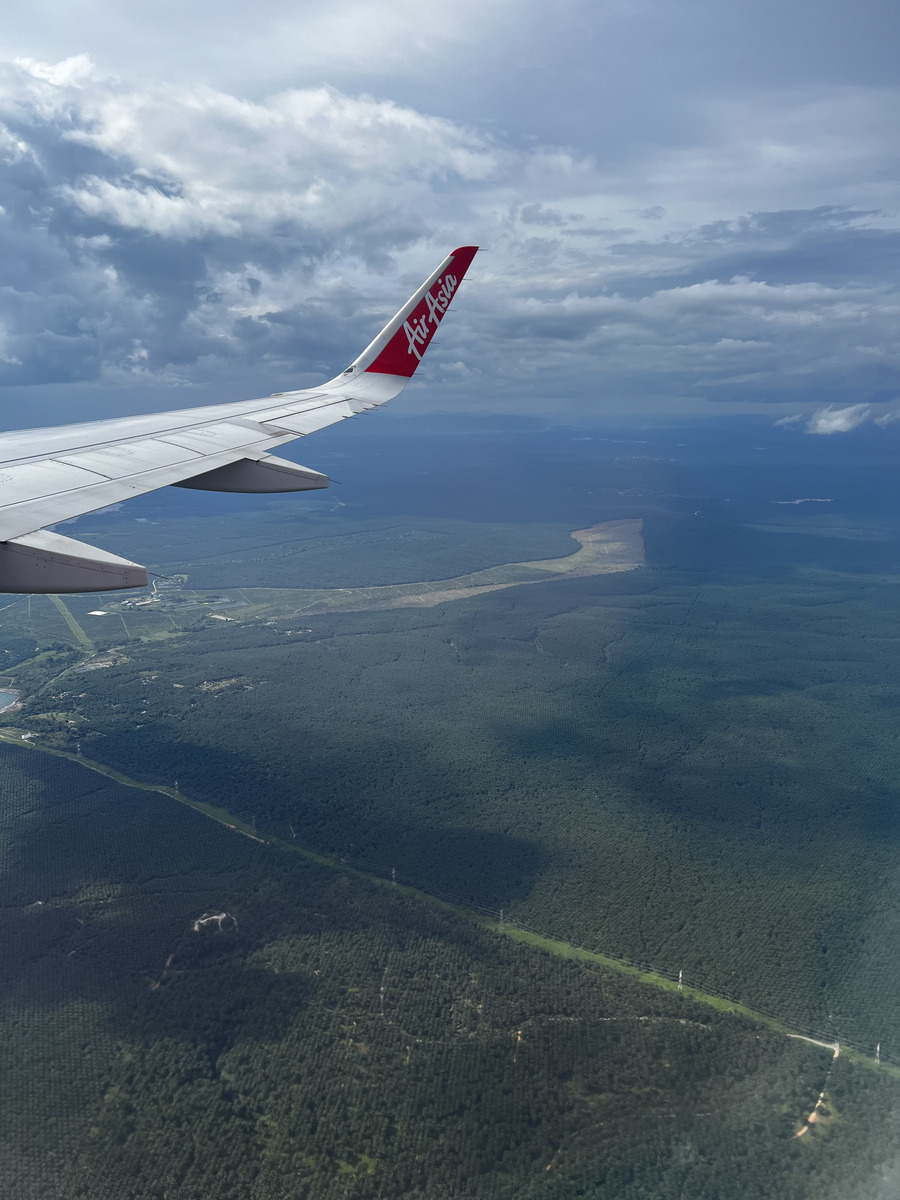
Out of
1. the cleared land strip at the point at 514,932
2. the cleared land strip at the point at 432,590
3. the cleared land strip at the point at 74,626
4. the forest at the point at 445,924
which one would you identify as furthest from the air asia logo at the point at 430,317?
the cleared land strip at the point at 432,590

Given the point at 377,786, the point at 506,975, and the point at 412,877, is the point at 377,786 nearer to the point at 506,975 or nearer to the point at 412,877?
the point at 412,877

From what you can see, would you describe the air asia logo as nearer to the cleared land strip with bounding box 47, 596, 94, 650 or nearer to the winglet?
the winglet

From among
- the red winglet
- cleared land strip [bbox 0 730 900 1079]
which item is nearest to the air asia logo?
the red winglet

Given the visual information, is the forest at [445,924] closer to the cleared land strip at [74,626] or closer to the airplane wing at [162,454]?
the cleared land strip at [74,626]

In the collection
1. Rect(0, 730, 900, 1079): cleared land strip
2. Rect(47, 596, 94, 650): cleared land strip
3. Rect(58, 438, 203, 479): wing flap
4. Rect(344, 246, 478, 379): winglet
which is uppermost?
Rect(344, 246, 478, 379): winglet

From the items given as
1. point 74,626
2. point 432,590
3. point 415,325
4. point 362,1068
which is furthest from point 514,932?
point 432,590

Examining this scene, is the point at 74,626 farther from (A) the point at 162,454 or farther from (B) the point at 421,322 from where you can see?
(B) the point at 421,322

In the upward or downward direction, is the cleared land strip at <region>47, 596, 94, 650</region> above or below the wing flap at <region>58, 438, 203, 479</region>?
below
